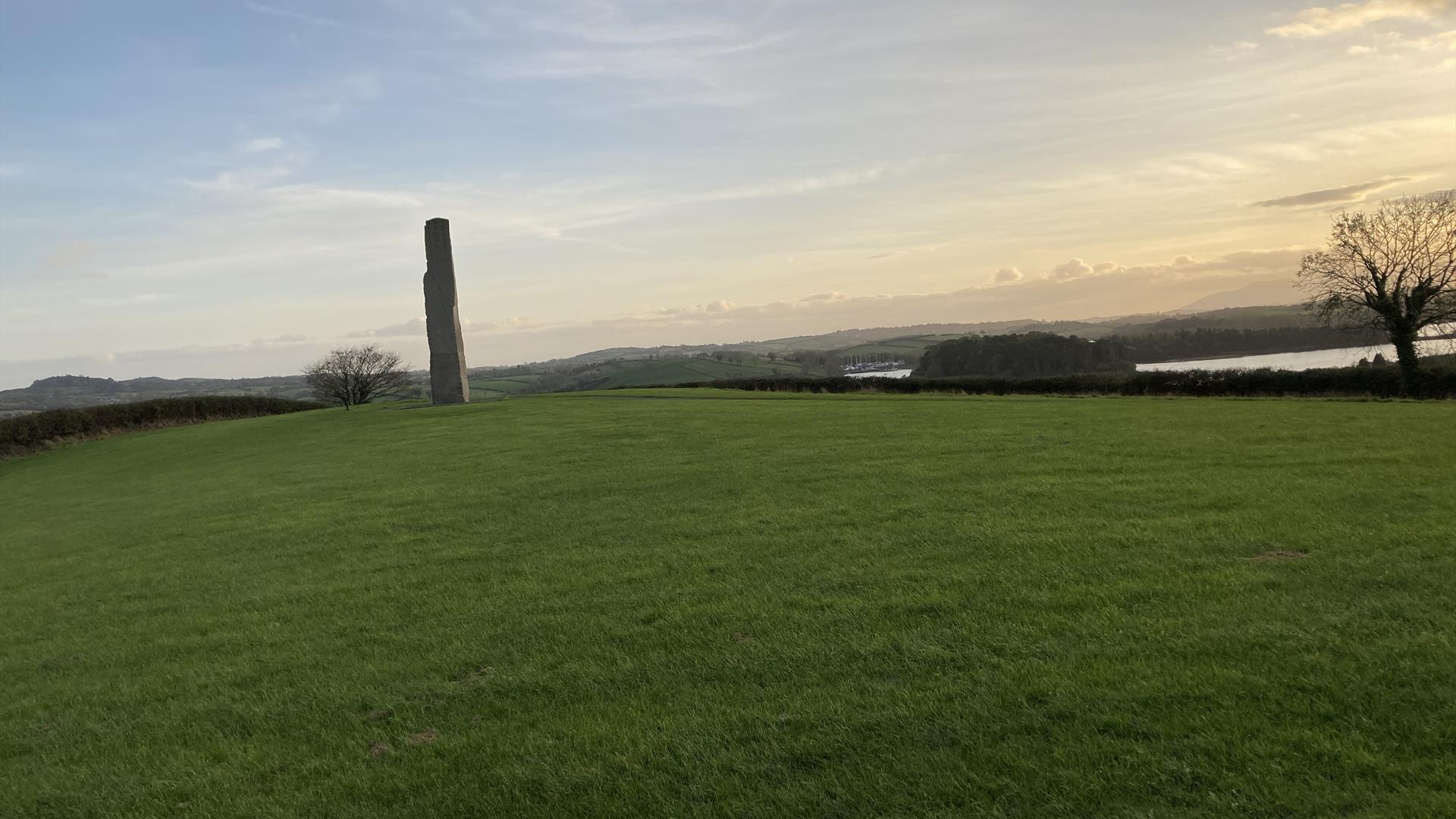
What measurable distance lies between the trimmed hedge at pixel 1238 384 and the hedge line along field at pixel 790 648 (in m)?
15.3

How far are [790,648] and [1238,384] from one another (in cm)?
2625

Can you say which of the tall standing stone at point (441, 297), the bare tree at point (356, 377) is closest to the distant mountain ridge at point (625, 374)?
the bare tree at point (356, 377)

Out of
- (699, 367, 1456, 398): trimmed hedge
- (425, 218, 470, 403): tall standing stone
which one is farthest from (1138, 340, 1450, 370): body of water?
(425, 218, 470, 403): tall standing stone

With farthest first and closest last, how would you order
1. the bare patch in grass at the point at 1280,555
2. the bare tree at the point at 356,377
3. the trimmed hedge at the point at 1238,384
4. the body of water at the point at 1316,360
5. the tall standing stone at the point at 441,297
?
the bare tree at the point at 356,377 < the tall standing stone at the point at 441,297 < the body of water at the point at 1316,360 < the trimmed hedge at the point at 1238,384 < the bare patch in grass at the point at 1280,555

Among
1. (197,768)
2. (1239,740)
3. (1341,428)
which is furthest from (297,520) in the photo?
(1341,428)

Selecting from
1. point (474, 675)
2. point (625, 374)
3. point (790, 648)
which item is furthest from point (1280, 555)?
point (625, 374)

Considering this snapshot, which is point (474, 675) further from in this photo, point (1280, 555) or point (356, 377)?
point (356, 377)

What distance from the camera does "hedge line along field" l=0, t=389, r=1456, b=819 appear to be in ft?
11.9

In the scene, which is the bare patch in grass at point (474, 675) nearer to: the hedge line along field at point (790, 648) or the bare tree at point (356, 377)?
the hedge line along field at point (790, 648)

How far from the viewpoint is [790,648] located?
5.05 metres

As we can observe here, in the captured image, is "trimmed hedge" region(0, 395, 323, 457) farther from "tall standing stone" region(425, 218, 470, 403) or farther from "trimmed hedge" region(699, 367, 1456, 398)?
"trimmed hedge" region(699, 367, 1456, 398)

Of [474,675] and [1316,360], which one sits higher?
[1316,360]

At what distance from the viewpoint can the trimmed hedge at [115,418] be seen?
30.4 meters

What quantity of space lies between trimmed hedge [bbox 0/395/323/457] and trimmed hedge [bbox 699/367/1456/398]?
3830cm
